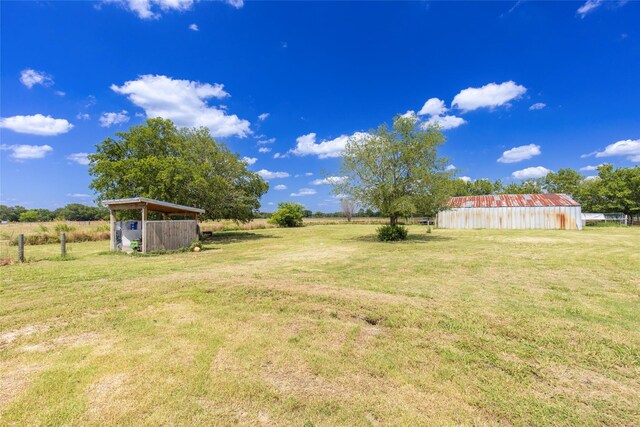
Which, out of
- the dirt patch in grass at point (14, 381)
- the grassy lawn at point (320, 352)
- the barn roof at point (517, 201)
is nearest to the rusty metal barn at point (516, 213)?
the barn roof at point (517, 201)

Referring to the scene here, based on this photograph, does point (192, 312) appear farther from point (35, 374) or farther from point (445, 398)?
point (445, 398)

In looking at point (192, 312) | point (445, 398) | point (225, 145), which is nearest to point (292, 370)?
point (445, 398)

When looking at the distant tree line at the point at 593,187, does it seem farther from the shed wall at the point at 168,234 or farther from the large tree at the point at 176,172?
the shed wall at the point at 168,234

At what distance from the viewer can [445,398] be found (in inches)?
107

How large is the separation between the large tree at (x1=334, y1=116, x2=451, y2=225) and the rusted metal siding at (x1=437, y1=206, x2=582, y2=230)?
48.8 ft

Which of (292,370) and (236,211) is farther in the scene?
(236,211)

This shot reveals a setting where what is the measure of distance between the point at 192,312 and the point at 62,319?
199 cm

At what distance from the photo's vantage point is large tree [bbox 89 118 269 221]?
18422 millimetres

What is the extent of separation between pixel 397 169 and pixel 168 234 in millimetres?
13717

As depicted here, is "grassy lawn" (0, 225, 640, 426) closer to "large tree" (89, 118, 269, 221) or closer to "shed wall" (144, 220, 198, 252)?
"shed wall" (144, 220, 198, 252)

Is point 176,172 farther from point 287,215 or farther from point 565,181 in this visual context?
point 565,181

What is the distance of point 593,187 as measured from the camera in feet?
147

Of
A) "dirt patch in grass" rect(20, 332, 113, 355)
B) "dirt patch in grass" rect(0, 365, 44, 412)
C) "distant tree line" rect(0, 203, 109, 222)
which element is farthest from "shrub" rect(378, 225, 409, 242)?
"distant tree line" rect(0, 203, 109, 222)

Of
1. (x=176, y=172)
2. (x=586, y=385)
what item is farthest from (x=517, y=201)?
(x=586, y=385)
